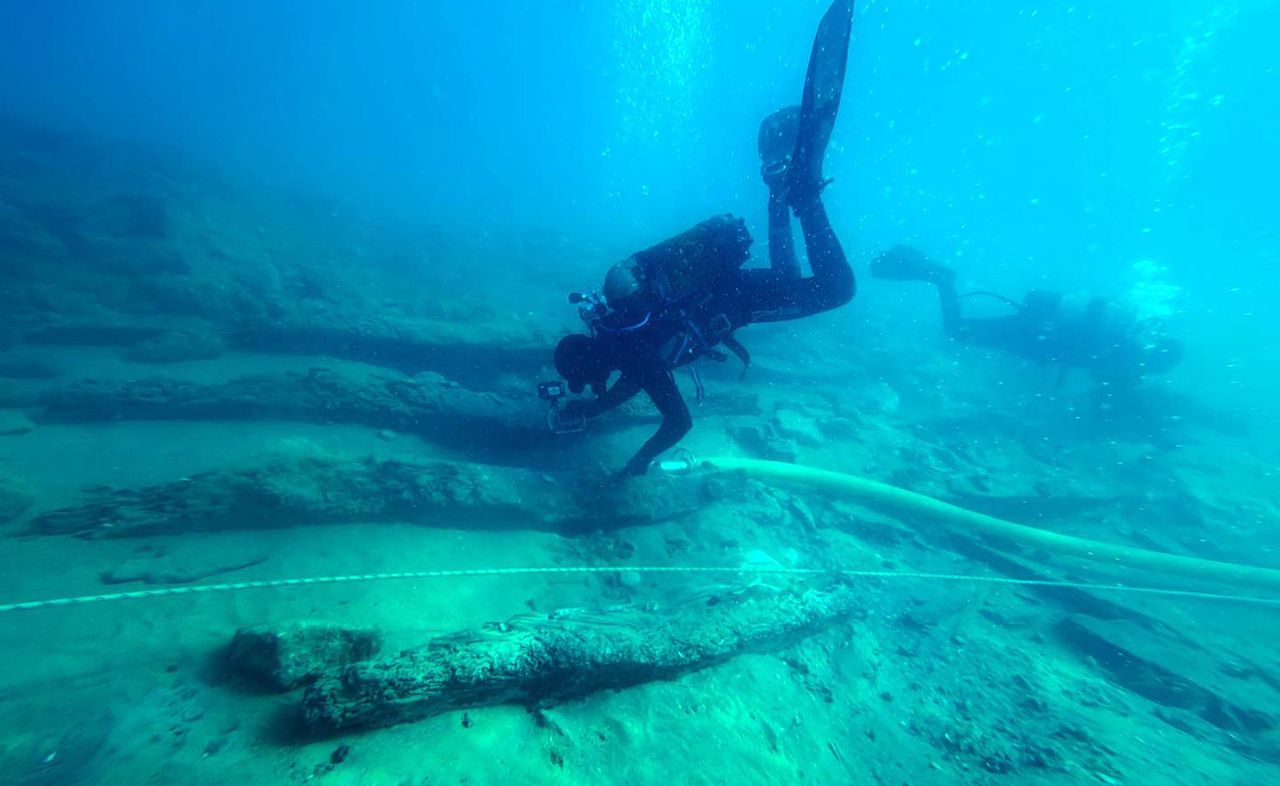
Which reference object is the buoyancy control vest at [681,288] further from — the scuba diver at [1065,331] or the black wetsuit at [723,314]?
the scuba diver at [1065,331]

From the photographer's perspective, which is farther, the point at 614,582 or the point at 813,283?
the point at 813,283

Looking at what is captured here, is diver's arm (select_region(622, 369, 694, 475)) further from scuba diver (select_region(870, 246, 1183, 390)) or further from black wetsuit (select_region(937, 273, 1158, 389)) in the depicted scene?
black wetsuit (select_region(937, 273, 1158, 389))

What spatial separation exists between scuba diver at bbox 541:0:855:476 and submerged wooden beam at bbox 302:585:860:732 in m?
2.38

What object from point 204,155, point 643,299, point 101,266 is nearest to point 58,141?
point 204,155

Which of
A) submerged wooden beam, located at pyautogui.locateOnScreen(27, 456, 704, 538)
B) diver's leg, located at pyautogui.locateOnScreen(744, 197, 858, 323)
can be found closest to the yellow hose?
submerged wooden beam, located at pyautogui.locateOnScreen(27, 456, 704, 538)

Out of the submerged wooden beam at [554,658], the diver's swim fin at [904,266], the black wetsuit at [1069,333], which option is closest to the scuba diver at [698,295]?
the submerged wooden beam at [554,658]

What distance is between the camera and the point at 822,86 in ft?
19.1

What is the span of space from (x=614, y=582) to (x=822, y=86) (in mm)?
6115

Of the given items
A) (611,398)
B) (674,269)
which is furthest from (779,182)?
(611,398)

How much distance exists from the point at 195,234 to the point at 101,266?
4525 millimetres

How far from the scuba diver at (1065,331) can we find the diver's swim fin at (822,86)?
29.1 feet

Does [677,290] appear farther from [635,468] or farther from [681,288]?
[635,468]

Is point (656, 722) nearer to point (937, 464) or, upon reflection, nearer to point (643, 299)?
point (643, 299)

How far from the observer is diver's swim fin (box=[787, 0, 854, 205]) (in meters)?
5.79
